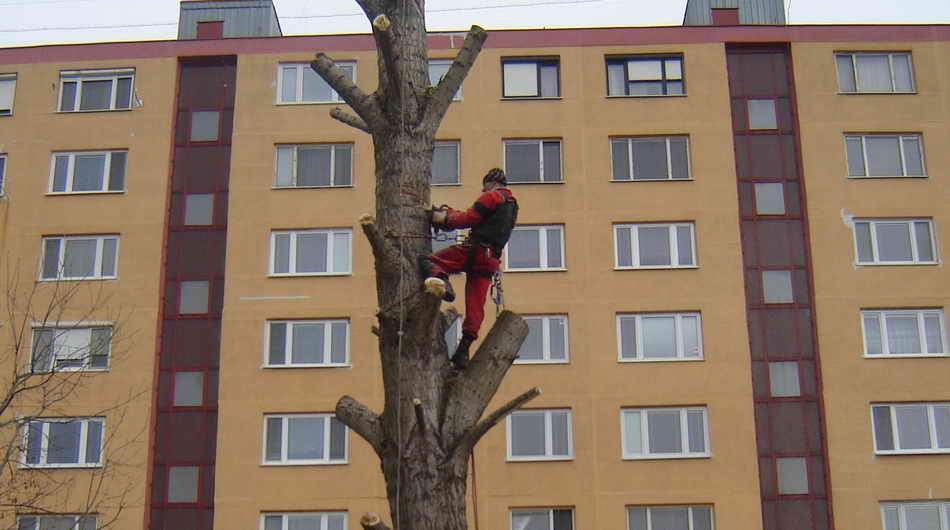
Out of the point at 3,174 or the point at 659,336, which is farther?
the point at 3,174

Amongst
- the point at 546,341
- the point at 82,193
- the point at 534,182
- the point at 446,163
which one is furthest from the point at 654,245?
the point at 82,193

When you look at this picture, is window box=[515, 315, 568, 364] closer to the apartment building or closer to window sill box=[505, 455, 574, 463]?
the apartment building

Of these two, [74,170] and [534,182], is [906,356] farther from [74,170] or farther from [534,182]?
[74,170]

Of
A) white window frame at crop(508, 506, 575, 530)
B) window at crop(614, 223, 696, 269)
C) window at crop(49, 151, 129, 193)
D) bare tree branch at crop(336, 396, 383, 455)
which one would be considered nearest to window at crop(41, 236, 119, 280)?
window at crop(49, 151, 129, 193)

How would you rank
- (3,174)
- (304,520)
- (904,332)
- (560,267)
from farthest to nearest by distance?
1. (3,174)
2. (560,267)
3. (904,332)
4. (304,520)

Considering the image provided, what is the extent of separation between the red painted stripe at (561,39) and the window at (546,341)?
25.2ft

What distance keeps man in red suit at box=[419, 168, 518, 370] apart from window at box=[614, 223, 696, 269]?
21.0 m

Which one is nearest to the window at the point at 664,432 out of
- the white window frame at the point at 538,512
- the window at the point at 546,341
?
the white window frame at the point at 538,512

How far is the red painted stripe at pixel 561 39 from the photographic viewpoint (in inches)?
1303

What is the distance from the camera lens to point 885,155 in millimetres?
32500

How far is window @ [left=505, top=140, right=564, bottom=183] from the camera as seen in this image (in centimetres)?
3212

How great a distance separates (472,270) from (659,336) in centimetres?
2101

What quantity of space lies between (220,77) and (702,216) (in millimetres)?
13583

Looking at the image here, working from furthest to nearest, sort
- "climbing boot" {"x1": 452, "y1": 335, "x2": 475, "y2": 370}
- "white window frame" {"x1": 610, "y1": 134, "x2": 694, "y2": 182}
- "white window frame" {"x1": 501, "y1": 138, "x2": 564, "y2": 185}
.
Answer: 1. "white window frame" {"x1": 501, "y1": 138, "x2": 564, "y2": 185}
2. "white window frame" {"x1": 610, "y1": 134, "x2": 694, "y2": 182}
3. "climbing boot" {"x1": 452, "y1": 335, "x2": 475, "y2": 370}
